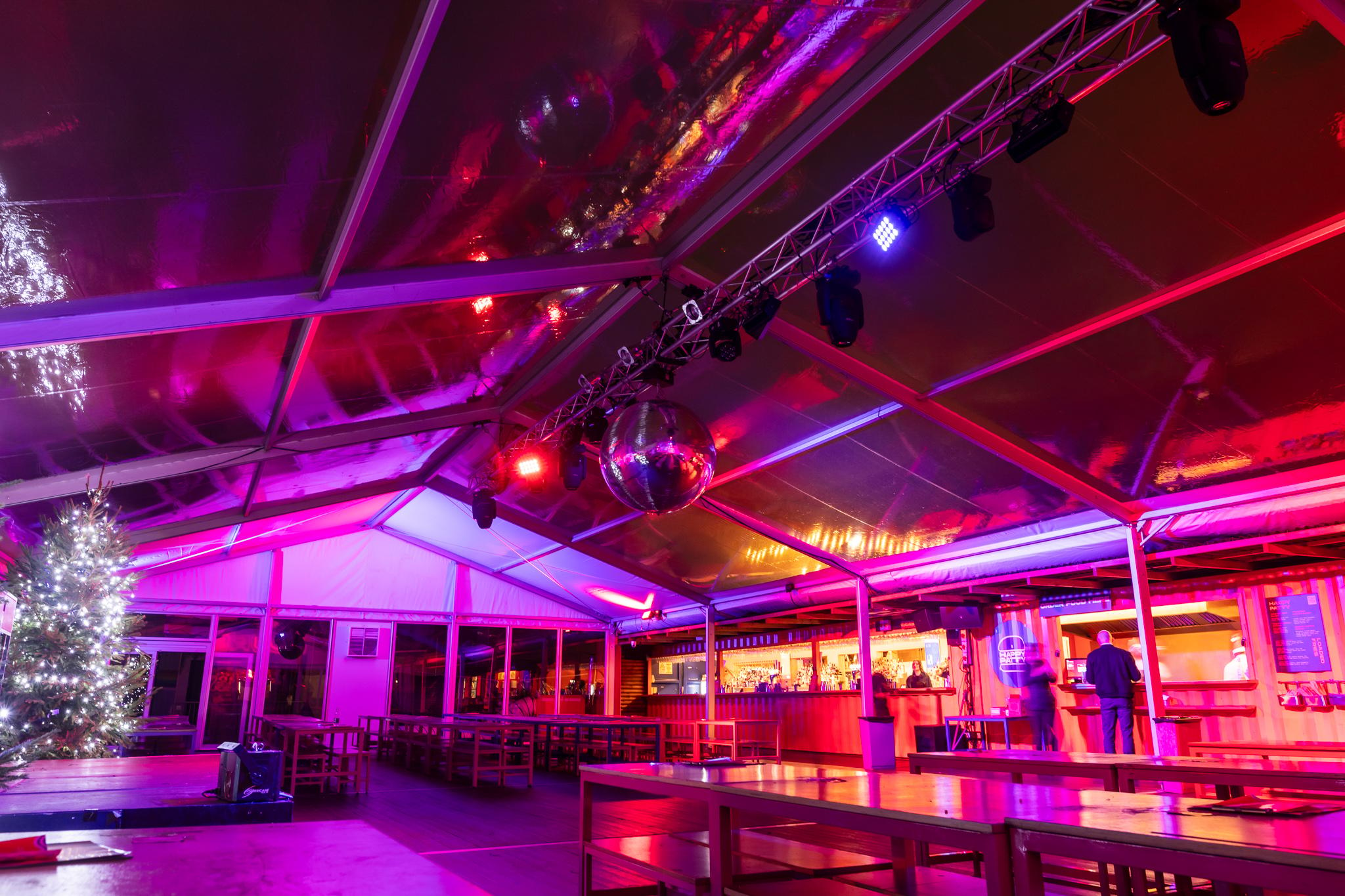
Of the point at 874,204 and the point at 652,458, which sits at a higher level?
the point at 874,204

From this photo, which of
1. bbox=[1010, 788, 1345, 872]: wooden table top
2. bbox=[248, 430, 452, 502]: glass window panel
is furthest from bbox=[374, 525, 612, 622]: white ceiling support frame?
bbox=[1010, 788, 1345, 872]: wooden table top

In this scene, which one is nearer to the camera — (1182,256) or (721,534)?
(1182,256)

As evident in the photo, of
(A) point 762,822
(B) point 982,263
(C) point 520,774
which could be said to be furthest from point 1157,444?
(C) point 520,774

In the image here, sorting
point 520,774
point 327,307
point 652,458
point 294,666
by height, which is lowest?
point 520,774

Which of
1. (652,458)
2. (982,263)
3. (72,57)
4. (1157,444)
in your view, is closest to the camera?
(72,57)

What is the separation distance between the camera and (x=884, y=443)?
8.07 m

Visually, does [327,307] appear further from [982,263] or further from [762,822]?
[762,822]

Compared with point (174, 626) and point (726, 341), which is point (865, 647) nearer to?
point (726, 341)

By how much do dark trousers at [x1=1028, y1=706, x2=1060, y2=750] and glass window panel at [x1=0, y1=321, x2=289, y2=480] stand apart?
8715 millimetres

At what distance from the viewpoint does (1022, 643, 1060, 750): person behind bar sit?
942cm

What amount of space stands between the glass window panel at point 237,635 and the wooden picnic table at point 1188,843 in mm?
15430

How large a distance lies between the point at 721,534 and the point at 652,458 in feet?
24.3

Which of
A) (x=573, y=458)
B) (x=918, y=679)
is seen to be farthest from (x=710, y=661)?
(x=573, y=458)

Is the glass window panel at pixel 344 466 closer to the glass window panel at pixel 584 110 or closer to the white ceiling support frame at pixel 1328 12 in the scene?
the glass window panel at pixel 584 110
